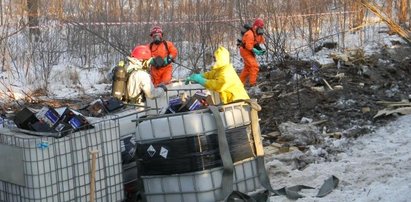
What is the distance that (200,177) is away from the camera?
5.41 meters

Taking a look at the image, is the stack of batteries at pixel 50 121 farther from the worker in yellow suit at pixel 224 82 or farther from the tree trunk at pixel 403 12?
the tree trunk at pixel 403 12

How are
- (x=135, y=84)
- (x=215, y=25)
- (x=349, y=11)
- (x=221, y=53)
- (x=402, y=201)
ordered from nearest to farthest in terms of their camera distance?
(x=402, y=201), (x=221, y=53), (x=135, y=84), (x=215, y=25), (x=349, y=11)

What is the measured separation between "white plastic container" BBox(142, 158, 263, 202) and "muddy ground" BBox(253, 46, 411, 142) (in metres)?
3.30

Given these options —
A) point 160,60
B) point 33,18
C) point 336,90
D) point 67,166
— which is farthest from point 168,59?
point 33,18

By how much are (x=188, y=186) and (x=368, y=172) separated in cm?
226

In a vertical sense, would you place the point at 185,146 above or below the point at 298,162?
above

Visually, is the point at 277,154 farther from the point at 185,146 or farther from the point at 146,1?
the point at 146,1

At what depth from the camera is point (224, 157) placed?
5.48m

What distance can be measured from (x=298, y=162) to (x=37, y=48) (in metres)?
10.5

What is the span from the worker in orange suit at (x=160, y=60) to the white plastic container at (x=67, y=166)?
5.22m

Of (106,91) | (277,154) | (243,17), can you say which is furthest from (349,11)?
(277,154)

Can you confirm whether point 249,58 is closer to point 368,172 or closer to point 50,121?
point 368,172

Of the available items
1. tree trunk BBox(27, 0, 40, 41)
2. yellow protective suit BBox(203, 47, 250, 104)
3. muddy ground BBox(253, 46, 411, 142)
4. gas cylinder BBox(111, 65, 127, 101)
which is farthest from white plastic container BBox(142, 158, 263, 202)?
tree trunk BBox(27, 0, 40, 41)

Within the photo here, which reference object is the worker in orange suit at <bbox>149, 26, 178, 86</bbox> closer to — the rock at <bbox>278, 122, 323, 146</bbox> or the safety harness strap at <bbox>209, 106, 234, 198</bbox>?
the rock at <bbox>278, 122, 323, 146</bbox>
